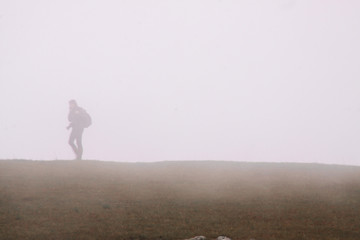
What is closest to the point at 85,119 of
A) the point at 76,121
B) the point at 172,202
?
the point at 76,121

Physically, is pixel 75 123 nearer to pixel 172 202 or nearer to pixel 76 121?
pixel 76 121

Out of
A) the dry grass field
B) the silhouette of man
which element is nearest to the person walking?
the silhouette of man

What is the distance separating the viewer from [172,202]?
1858cm

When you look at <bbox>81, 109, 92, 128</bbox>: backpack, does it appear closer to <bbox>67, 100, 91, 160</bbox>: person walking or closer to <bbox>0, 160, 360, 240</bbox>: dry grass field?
<bbox>67, 100, 91, 160</bbox>: person walking

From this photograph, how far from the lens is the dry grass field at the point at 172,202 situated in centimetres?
1460

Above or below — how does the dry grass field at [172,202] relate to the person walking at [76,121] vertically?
below

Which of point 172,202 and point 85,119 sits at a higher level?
point 85,119

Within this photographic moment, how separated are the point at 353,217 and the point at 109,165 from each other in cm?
1530

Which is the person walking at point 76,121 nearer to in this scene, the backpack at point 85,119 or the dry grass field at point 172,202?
the backpack at point 85,119

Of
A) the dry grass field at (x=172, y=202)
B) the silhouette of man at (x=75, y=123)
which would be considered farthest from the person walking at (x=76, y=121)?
the dry grass field at (x=172, y=202)

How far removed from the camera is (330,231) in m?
15.2

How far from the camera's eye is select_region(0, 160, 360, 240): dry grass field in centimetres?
1460

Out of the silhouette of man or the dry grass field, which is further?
the silhouette of man

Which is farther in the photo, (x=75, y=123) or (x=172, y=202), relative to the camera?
(x=75, y=123)
